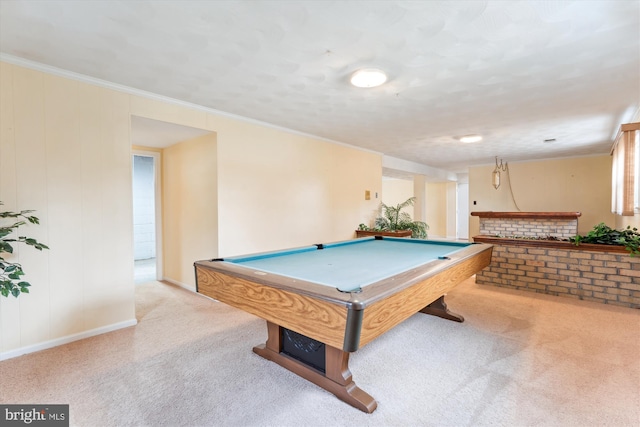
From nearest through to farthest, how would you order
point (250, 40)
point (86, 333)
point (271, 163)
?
point (250, 40) < point (86, 333) < point (271, 163)

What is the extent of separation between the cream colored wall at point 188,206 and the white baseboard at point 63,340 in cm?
114

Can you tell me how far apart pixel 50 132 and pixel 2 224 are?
804 mm

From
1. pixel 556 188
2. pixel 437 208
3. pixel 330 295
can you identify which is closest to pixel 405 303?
pixel 330 295

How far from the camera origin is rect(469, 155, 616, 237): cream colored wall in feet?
21.3

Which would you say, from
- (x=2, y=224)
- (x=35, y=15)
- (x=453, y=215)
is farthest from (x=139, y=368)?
(x=453, y=215)

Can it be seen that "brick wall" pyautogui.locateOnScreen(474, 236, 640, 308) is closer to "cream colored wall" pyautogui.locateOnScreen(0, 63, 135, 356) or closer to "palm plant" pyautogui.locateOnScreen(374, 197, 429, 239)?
"palm plant" pyautogui.locateOnScreen(374, 197, 429, 239)

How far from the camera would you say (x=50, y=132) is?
2475 mm

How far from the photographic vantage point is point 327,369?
72.8 inches

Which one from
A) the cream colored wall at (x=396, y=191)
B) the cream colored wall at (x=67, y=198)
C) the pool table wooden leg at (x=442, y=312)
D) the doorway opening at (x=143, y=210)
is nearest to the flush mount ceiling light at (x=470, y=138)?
the pool table wooden leg at (x=442, y=312)

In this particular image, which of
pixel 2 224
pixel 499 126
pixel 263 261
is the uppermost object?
pixel 499 126

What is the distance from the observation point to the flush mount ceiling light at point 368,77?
2514 mm

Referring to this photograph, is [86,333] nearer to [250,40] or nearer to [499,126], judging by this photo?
[250,40]

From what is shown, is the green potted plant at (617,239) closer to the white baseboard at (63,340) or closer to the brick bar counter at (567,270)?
the brick bar counter at (567,270)

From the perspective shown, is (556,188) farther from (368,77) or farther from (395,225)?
(368,77)
